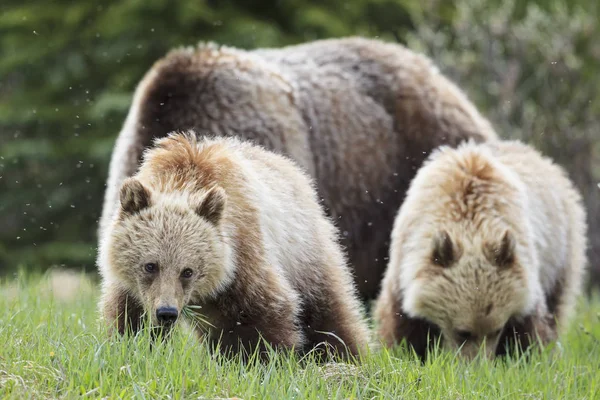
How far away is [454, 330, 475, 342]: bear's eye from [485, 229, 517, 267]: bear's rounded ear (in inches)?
19.4

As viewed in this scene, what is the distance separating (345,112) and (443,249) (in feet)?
8.86

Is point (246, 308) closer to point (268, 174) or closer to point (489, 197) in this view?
point (268, 174)

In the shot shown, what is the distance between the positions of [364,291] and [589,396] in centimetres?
426

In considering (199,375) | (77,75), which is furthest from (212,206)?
(77,75)

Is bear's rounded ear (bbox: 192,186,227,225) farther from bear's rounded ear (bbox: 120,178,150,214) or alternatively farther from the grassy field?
the grassy field

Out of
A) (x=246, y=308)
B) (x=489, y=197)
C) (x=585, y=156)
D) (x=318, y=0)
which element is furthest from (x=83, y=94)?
(x=246, y=308)

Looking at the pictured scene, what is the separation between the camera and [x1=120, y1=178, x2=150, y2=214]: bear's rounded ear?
5211mm

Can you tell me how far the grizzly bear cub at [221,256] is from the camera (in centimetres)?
520

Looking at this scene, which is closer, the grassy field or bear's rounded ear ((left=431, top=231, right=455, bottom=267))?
the grassy field

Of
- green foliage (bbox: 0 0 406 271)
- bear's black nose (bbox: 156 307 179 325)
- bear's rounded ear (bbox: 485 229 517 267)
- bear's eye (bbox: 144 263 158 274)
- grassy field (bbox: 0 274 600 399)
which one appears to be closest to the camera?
grassy field (bbox: 0 274 600 399)

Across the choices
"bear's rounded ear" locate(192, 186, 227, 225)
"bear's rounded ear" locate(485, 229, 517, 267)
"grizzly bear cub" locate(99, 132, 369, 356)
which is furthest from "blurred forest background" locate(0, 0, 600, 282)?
"bear's rounded ear" locate(192, 186, 227, 225)

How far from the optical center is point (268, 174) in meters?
5.97

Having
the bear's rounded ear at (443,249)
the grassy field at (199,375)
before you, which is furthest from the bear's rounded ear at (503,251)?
the grassy field at (199,375)

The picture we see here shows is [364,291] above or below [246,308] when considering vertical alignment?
below
